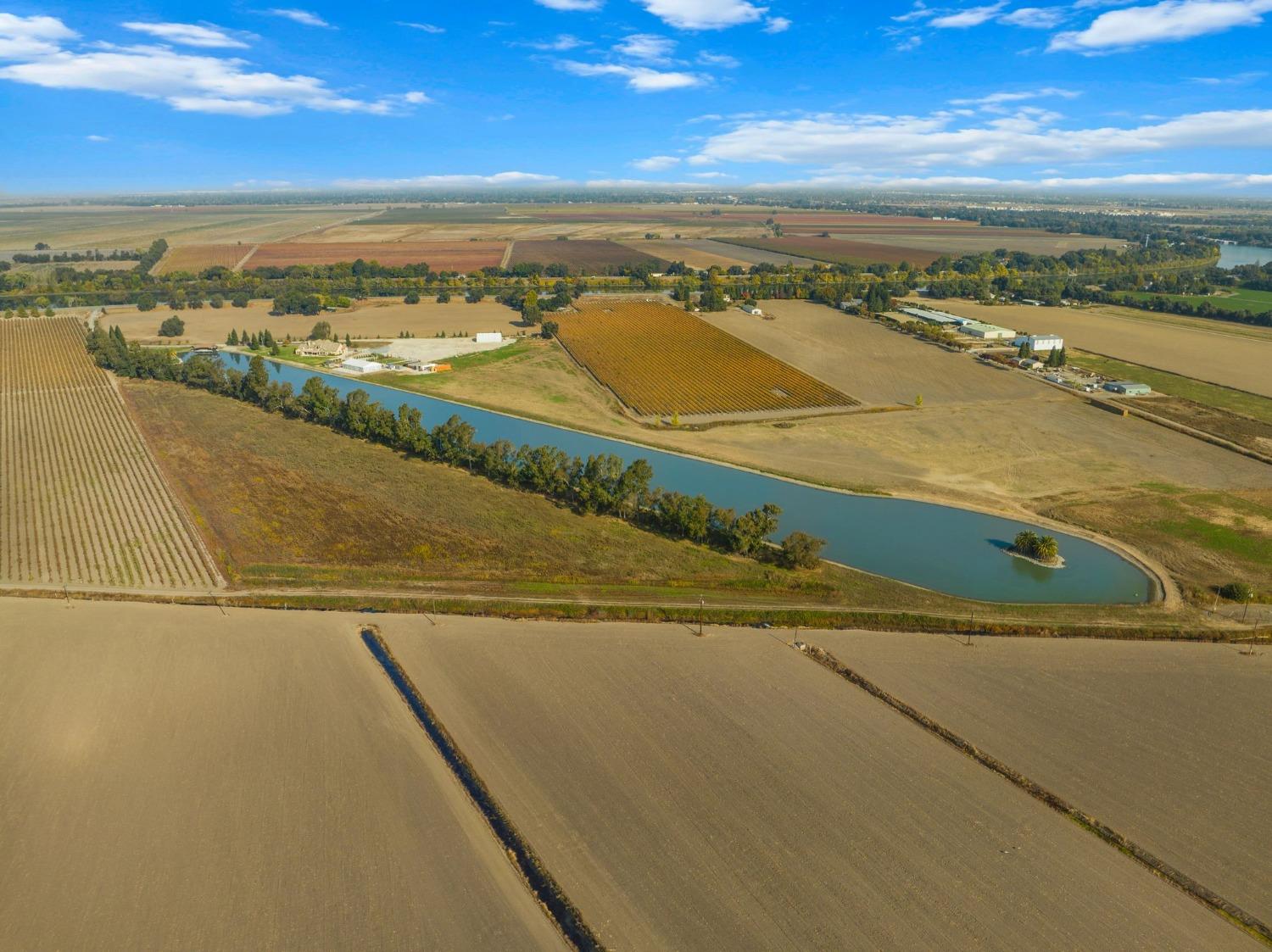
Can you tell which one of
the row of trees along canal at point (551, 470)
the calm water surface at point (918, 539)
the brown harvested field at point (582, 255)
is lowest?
the calm water surface at point (918, 539)

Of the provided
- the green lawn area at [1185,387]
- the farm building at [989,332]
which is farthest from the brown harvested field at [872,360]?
the green lawn area at [1185,387]

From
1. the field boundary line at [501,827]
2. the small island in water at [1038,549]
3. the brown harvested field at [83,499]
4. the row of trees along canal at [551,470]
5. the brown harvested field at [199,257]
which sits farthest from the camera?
the brown harvested field at [199,257]

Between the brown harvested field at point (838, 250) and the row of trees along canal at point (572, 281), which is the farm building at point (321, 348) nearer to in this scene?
the row of trees along canal at point (572, 281)

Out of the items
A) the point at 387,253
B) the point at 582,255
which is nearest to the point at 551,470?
the point at 582,255

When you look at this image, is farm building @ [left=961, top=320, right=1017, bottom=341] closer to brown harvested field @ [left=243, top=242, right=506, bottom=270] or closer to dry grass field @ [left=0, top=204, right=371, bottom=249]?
brown harvested field @ [left=243, top=242, right=506, bottom=270]

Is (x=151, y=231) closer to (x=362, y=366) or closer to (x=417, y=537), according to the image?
(x=362, y=366)
